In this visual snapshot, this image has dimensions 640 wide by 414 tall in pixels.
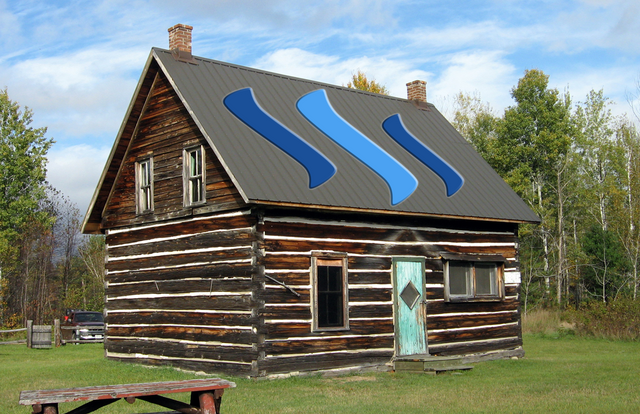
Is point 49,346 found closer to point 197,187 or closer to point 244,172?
point 197,187

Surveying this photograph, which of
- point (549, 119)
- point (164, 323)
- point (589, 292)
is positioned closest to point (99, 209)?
point (164, 323)

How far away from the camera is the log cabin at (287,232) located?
16.2 m

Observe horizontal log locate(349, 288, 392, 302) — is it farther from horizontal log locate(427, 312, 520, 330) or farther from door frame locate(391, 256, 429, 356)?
horizontal log locate(427, 312, 520, 330)

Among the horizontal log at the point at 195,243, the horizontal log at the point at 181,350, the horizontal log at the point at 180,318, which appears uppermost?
the horizontal log at the point at 195,243

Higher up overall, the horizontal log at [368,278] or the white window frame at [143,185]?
the white window frame at [143,185]

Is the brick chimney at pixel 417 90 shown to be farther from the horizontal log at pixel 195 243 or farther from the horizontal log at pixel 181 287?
the horizontal log at pixel 181 287

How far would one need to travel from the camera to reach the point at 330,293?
17.0 meters

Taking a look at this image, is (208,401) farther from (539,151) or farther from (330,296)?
(539,151)

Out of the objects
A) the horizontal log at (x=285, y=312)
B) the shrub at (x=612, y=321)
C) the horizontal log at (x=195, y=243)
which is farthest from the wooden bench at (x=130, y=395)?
the shrub at (x=612, y=321)

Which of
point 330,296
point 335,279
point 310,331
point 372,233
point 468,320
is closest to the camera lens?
point 310,331

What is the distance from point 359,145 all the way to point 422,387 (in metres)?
7.47

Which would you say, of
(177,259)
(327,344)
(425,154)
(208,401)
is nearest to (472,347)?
(327,344)

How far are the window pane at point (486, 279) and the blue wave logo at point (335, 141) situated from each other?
234cm

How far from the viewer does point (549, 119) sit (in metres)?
42.9
